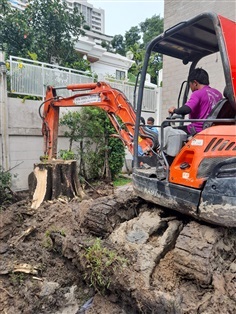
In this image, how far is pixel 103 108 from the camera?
4.85 m

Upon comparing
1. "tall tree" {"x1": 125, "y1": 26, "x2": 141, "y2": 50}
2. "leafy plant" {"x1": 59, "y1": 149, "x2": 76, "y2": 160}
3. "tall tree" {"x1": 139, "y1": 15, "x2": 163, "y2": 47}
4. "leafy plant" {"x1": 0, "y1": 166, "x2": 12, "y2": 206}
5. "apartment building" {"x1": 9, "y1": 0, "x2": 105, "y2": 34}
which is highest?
"apartment building" {"x1": 9, "y1": 0, "x2": 105, "y2": 34}

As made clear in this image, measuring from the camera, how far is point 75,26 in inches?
421

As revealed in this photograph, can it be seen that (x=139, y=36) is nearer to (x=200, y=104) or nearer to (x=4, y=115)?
(x=4, y=115)

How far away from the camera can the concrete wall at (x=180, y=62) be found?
7.66 m

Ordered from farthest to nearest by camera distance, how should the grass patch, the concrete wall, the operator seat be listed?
the concrete wall, the grass patch, the operator seat

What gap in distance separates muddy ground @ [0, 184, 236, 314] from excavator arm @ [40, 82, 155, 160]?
1.19 metres

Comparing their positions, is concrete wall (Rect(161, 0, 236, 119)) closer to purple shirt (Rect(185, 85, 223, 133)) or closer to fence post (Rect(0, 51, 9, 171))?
fence post (Rect(0, 51, 9, 171))

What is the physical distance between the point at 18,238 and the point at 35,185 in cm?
159

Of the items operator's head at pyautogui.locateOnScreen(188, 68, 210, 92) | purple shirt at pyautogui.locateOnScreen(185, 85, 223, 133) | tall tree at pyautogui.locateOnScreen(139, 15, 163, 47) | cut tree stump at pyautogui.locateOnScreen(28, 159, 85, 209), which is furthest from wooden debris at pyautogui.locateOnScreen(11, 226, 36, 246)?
tall tree at pyautogui.locateOnScreen(139, 15, 163, 47)

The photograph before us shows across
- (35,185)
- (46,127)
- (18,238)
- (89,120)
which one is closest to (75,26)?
(89,120)

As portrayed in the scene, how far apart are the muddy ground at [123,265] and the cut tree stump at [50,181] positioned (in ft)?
4.40

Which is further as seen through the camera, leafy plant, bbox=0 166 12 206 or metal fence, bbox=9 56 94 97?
metal fence, bbox=9 56 94 97

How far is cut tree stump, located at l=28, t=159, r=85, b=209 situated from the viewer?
4.80 metres

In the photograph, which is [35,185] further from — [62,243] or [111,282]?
[111,282]
